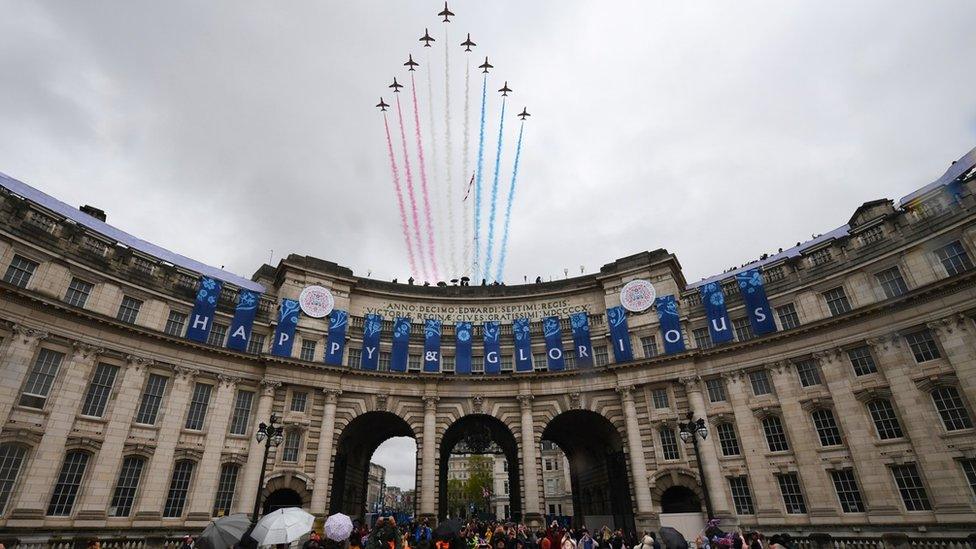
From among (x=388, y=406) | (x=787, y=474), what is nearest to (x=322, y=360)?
(x=388, y=406)

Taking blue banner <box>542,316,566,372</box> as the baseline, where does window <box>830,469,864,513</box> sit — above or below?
below

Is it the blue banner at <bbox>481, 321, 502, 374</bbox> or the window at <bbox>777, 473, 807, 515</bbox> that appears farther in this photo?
the blue banner at <bbox>481, 321, 502, 374</bbox>

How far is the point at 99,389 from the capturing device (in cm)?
2719

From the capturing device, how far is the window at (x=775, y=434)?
98.0 feet

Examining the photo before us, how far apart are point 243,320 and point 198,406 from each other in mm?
6185

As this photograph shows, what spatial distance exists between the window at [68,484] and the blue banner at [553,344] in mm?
29454

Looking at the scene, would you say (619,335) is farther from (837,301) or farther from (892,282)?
(892,282)

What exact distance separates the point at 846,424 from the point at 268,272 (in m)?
42.2

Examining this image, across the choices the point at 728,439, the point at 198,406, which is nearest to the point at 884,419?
the point at 728,439

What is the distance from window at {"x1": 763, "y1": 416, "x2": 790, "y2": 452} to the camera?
29.9 meters

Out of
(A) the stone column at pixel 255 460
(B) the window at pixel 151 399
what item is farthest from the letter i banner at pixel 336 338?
(B) the window at pixel 151 399

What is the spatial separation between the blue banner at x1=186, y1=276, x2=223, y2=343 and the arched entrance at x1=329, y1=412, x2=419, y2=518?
11891 millimetres

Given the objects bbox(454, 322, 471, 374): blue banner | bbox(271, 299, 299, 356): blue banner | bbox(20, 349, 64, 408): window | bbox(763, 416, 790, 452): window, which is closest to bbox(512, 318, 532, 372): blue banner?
bbox(454, 322, 471, 374): blue banner

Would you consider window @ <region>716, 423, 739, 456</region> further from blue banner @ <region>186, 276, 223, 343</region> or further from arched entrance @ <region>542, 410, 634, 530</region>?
blue banner @ <region>186, 276, 223, 343</region>
